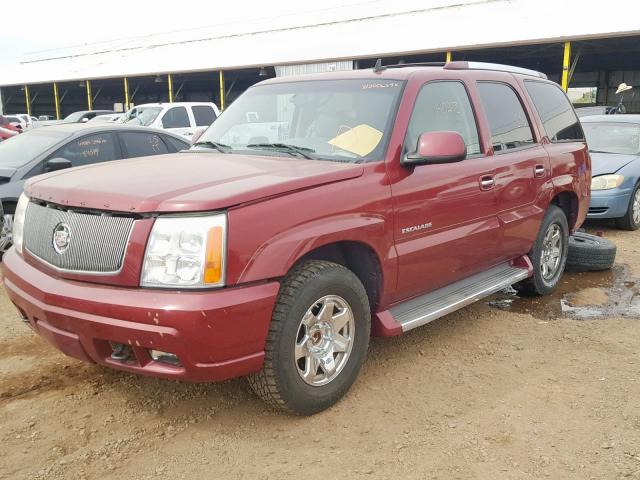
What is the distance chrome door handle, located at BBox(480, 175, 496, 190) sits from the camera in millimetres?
4160

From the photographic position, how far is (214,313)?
2594 millimetres

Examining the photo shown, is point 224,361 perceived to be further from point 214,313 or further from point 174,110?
point 174,110

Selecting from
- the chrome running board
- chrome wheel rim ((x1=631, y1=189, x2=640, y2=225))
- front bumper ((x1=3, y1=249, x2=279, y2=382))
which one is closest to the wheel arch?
the chrome running board

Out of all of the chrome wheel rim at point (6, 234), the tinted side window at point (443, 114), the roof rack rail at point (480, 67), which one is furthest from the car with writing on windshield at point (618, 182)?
the chrome wheel rim at point (6, 234)

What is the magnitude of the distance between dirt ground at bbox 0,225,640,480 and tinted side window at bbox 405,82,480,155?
1.46 metres

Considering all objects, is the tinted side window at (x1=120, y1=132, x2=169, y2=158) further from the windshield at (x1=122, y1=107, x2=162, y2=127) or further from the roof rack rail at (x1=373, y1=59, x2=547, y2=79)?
the windshield at (x1=122, y1=107, x2=162, y2=127)

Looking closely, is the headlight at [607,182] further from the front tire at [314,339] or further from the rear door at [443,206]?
the front tire at [314,339]

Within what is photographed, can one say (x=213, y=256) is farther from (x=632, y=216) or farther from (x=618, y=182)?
(x=632, y=216)

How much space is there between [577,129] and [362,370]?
3523 mm

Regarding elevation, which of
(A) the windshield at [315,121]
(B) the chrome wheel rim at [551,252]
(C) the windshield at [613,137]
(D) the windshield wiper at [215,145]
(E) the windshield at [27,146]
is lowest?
(B) the chrome wheel rim at [551,252]

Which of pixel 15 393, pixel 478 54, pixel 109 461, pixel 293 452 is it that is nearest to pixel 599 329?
pixel 293 452

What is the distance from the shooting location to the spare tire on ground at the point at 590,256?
6098mm

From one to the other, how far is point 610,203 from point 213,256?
7.10 metres

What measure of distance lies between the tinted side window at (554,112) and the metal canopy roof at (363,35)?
45.0 ft
